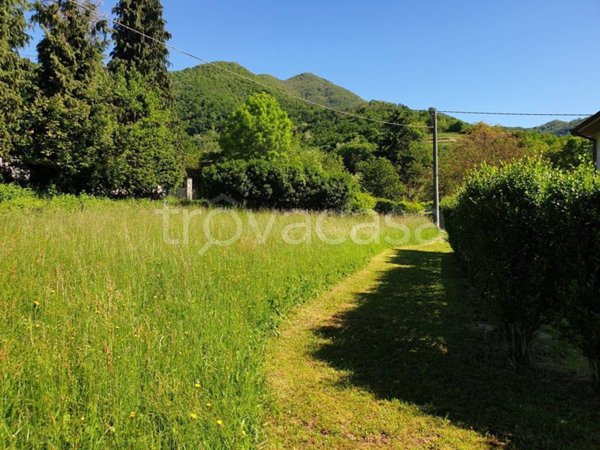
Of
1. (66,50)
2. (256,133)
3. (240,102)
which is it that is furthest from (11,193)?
(240,102)

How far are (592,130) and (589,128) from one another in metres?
0.28

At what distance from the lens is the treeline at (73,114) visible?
1709cm

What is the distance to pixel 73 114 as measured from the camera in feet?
58.6

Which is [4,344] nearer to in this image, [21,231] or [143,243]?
[143,243]

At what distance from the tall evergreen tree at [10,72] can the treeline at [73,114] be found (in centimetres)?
4

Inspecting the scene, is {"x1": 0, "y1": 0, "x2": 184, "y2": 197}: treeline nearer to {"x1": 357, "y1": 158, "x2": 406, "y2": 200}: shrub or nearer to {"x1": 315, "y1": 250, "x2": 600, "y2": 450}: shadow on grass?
{"x1": 315, "y1": 250, "x2": 600, "y2": 450}: shadow on grass

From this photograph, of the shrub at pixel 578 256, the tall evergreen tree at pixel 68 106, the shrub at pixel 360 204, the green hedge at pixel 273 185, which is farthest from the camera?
the shrub at pixel 360 204

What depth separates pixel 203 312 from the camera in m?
3.86

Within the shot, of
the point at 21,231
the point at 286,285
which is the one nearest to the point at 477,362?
the point at 286,285

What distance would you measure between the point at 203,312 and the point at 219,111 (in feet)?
182

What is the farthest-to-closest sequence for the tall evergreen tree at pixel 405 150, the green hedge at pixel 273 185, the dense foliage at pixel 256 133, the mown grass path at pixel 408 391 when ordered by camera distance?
the tall evergreen tree at pixel 405 150 < the dense foliage at pixel 256 133 < the green hedge at pixel 273 185 < the mown grass path at pixel 408 391

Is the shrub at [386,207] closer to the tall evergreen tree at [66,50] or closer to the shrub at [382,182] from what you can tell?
the shrub at [382,182]

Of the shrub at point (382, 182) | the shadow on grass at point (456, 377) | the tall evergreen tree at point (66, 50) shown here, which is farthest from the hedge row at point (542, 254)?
the shrub at point (382, 182)

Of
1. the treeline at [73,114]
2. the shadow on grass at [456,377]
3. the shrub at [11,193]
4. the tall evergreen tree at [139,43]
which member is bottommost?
the shadow on grass at [456,377]
